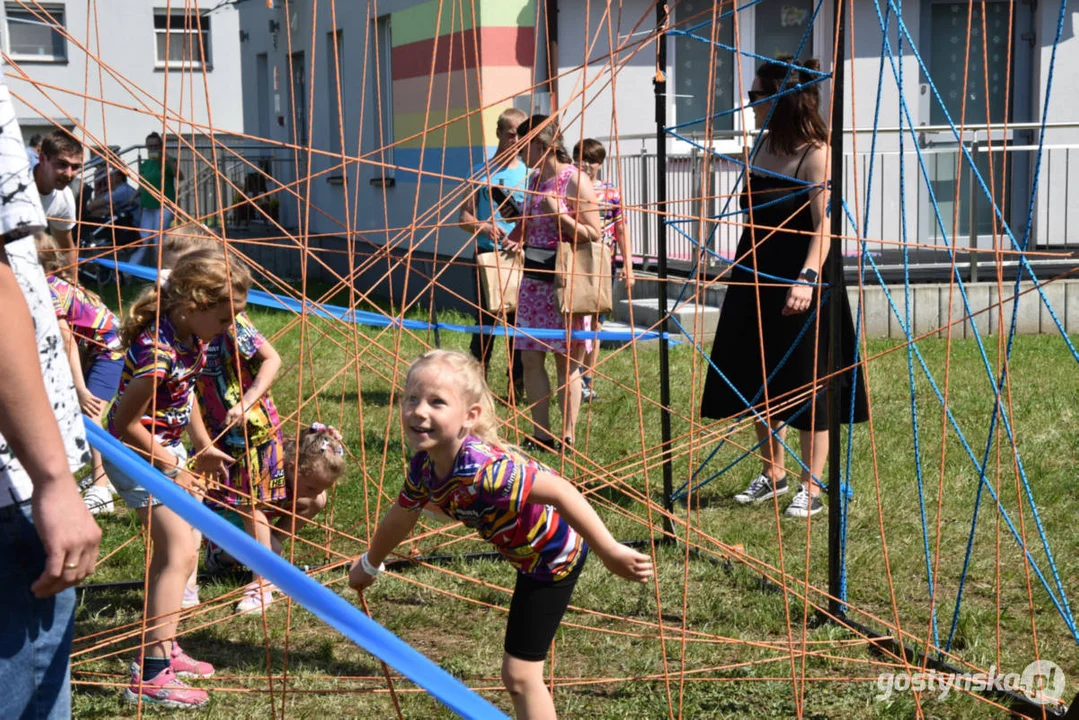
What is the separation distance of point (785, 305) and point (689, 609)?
1.10m

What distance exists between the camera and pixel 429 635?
357 cm

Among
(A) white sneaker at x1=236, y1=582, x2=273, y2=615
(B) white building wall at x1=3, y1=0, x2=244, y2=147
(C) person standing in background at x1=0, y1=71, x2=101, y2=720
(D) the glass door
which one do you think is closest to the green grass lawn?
(A) white sneaker at x1=236, y1=582, x2=273, y2=615

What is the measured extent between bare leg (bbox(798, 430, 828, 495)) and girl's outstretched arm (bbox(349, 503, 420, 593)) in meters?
2.27

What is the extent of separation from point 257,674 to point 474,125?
7.21 m

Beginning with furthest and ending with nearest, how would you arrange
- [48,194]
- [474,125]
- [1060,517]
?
[474,125] → [48,194] → [1060,517]

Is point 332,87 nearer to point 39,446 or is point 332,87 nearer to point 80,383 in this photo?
point 80,383

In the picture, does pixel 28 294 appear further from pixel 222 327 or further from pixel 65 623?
pixel 222 327

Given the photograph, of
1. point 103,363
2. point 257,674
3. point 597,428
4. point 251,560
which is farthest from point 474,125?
point 251,560

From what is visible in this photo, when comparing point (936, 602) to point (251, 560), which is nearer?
point (251, 560)

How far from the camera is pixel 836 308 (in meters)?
3.37

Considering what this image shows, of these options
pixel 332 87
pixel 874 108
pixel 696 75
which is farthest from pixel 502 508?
pixel 332 87

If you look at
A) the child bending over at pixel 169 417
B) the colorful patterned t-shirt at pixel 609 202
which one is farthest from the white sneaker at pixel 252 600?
the colorful patterned t-shirt at pixel 609 202

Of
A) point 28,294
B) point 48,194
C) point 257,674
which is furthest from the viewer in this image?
point 48,194

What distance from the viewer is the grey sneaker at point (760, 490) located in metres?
4.75
